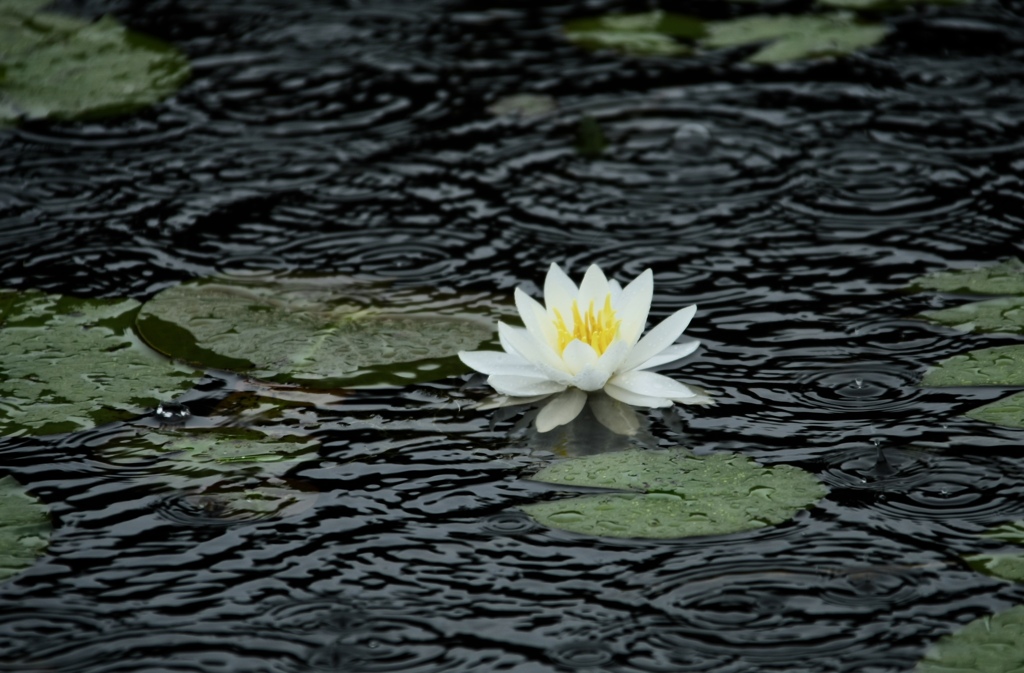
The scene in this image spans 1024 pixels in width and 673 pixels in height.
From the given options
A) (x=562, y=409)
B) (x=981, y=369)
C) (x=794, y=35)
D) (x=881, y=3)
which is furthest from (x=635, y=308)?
(x=881, y=3)

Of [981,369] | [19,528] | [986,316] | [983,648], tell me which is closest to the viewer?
[983,648]

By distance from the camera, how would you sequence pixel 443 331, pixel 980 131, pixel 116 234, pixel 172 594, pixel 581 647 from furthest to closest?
1. pixel 980 131
2. pixel 116 234
3. pixel 443 331
4. pixel 172 594
5. pixel 581 647

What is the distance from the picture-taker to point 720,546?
2.78m

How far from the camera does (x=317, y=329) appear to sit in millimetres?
3729

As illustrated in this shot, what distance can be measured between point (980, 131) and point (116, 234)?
11.5 ft

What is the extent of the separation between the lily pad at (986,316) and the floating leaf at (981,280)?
61 millimetres

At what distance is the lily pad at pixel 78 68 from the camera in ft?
18.1

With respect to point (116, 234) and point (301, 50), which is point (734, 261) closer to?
point (116, 234)

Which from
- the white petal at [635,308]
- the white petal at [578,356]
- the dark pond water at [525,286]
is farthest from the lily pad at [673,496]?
the white petal at [635,308]

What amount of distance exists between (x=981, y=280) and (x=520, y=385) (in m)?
1.61

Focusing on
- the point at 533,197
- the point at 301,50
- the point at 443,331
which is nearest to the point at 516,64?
the point at 301,50

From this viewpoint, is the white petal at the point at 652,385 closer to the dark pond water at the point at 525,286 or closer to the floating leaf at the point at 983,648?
the dark pond water at the point at 525,286

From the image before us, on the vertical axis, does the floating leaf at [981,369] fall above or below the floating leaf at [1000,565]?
above

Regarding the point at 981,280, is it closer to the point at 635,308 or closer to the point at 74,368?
the point at 635,308
